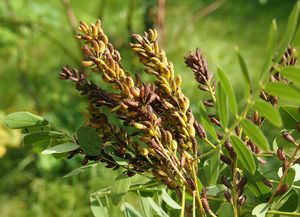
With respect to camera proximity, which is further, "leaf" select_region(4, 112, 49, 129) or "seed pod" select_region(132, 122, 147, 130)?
"leaf" select_region(4, 112, 49, 129)

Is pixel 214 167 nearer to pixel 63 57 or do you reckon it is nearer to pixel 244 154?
pixel 244 154

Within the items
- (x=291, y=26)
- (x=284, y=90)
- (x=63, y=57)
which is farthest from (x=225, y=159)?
(x=63, y=57)

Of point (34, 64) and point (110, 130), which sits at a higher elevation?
point (34, 64)

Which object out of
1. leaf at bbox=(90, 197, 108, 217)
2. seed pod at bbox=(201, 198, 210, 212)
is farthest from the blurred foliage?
seed pod at bbox=(201, 198, 210, 212)

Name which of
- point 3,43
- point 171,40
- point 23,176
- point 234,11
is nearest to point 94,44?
point 23,176

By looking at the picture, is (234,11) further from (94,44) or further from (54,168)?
(94,44)

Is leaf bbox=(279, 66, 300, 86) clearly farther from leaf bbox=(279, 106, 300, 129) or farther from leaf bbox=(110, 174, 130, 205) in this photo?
leaf bbox=(110, 174, 130, 205)
